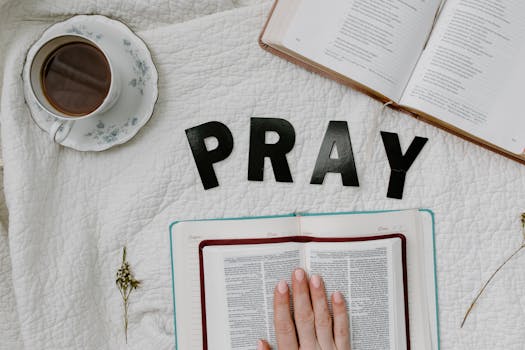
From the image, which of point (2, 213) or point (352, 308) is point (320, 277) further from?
point (2, 213)

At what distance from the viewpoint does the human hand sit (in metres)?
0.78

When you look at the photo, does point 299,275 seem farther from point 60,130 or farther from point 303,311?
point 60,130

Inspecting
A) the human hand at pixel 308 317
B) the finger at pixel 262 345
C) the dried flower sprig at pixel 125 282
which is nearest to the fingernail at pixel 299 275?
the human hand at pixel 308 317

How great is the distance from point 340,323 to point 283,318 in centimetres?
9

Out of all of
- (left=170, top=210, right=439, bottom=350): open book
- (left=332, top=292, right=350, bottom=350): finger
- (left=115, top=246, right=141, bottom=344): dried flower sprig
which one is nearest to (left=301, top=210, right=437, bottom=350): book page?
(left=170, top=210, right=439, bottom=350): open book

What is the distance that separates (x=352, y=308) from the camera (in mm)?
791

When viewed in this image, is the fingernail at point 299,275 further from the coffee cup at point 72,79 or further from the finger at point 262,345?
the coffee cup at point 72,79

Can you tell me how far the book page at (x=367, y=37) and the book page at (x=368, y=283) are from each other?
9.5 inches

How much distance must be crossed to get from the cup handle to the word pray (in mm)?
175

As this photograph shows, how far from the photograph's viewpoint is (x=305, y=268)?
80 cm

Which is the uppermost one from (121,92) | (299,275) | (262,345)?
(121,92)

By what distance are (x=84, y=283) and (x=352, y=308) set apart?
1.37 feet

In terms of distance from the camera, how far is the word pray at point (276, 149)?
810 mm

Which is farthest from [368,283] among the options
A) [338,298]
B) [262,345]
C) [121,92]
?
[121,92]
